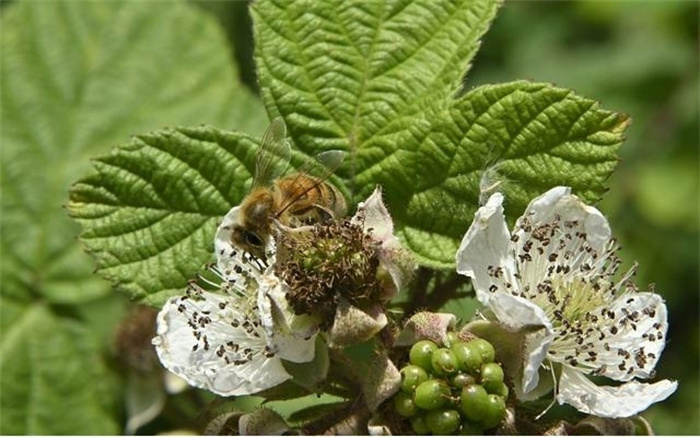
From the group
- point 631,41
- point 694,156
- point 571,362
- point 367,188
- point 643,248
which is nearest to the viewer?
point 571,362

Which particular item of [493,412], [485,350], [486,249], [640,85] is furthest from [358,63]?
[640,85]

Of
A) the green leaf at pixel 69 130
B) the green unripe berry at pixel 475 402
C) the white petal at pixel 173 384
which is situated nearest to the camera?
the green unripe berry at pixel 475 402

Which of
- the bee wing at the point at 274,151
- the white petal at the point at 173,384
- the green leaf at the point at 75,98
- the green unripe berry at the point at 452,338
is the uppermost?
the bee wing at the point at 274,151

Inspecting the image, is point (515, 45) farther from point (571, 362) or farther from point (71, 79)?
point (571, 362)

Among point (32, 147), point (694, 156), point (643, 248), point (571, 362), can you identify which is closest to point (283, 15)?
point (571, 362)

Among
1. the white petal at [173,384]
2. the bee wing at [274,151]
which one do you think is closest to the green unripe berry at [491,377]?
the bee wing at [274,151]

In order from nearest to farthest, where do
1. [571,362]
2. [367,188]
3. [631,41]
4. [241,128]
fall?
1. [571,362]
2. [367,188]
3. [241,128]
4. [631,41]

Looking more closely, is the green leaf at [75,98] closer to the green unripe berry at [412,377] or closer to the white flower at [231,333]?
the white flower at [231,333]
